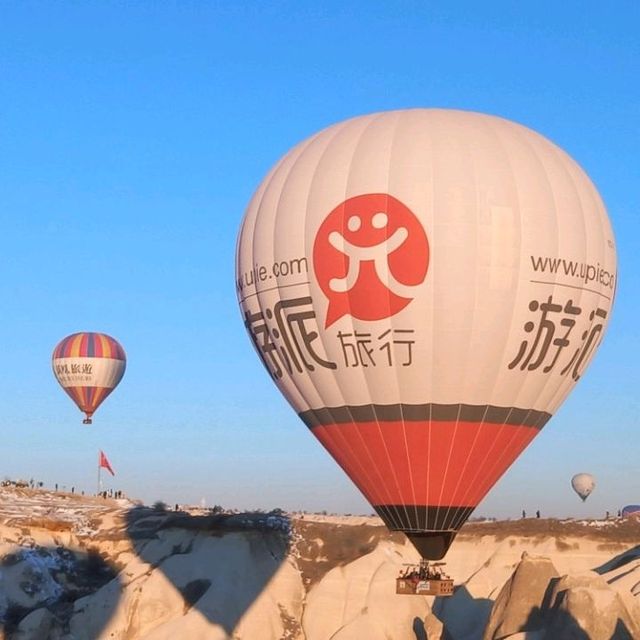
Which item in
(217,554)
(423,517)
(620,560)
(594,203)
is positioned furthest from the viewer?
(217,554)

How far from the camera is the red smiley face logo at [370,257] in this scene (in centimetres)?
3412

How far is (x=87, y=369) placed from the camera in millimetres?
87750

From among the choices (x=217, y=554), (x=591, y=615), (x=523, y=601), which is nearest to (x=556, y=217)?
(x=591, y=615)

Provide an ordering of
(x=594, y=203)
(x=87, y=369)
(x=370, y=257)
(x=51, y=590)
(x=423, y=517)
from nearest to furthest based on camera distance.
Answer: (x=370, y=257), (x=423, y=517), (x=594, y=203), (x=51, y=590), (x=87, y=369)

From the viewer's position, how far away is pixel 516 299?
3434 cm

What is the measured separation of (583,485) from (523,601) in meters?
49.5

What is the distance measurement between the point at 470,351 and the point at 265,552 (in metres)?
36.8

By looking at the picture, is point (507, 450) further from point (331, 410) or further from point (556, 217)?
point (556, 217)

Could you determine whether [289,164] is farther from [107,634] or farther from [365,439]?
[107,634]

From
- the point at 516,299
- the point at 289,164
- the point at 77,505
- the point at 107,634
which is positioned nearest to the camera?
the point at 516,299

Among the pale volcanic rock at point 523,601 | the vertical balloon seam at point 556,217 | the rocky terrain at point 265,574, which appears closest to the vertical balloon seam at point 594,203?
the vertical balloon seam at point 556,217

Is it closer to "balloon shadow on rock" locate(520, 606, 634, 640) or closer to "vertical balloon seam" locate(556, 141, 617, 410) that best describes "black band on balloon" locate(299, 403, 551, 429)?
"vertical balloon seam" locate(556, 141, 617, 410)

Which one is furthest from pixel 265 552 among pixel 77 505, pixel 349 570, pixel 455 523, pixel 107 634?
pixel 455 523

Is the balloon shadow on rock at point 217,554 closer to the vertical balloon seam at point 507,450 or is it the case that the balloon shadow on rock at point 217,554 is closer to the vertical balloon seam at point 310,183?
the vertical balloon seam at point 310,183
